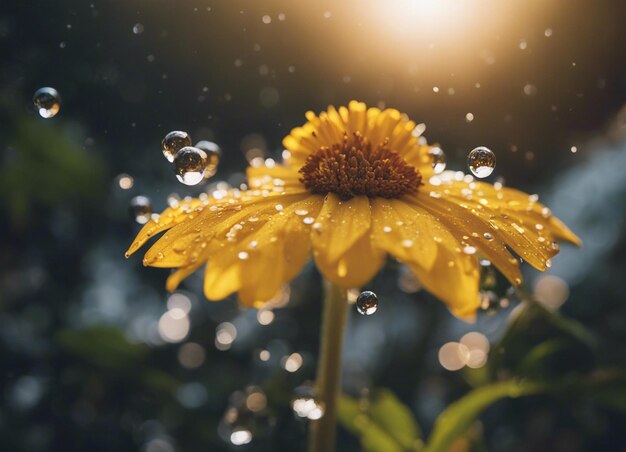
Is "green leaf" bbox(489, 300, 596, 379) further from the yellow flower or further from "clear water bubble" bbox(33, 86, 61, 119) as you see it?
"clear water bubble" bbox(33, 86, 61, 119)

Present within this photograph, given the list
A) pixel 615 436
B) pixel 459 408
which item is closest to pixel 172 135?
pixel 459 408

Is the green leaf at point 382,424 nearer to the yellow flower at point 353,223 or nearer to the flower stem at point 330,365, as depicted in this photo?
the flower stem at point 330,365

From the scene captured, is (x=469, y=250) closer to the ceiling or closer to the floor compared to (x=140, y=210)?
closer to the floor

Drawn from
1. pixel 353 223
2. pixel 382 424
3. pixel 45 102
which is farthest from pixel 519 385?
pixel 45 102

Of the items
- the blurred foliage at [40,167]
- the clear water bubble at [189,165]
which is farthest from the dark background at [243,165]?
the clear water bubble at [189,165]

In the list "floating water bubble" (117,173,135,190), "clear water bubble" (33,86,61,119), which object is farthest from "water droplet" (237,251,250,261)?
"floating water bubble" (117,173,135,190)

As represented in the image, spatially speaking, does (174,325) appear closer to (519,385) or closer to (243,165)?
(243,165)
